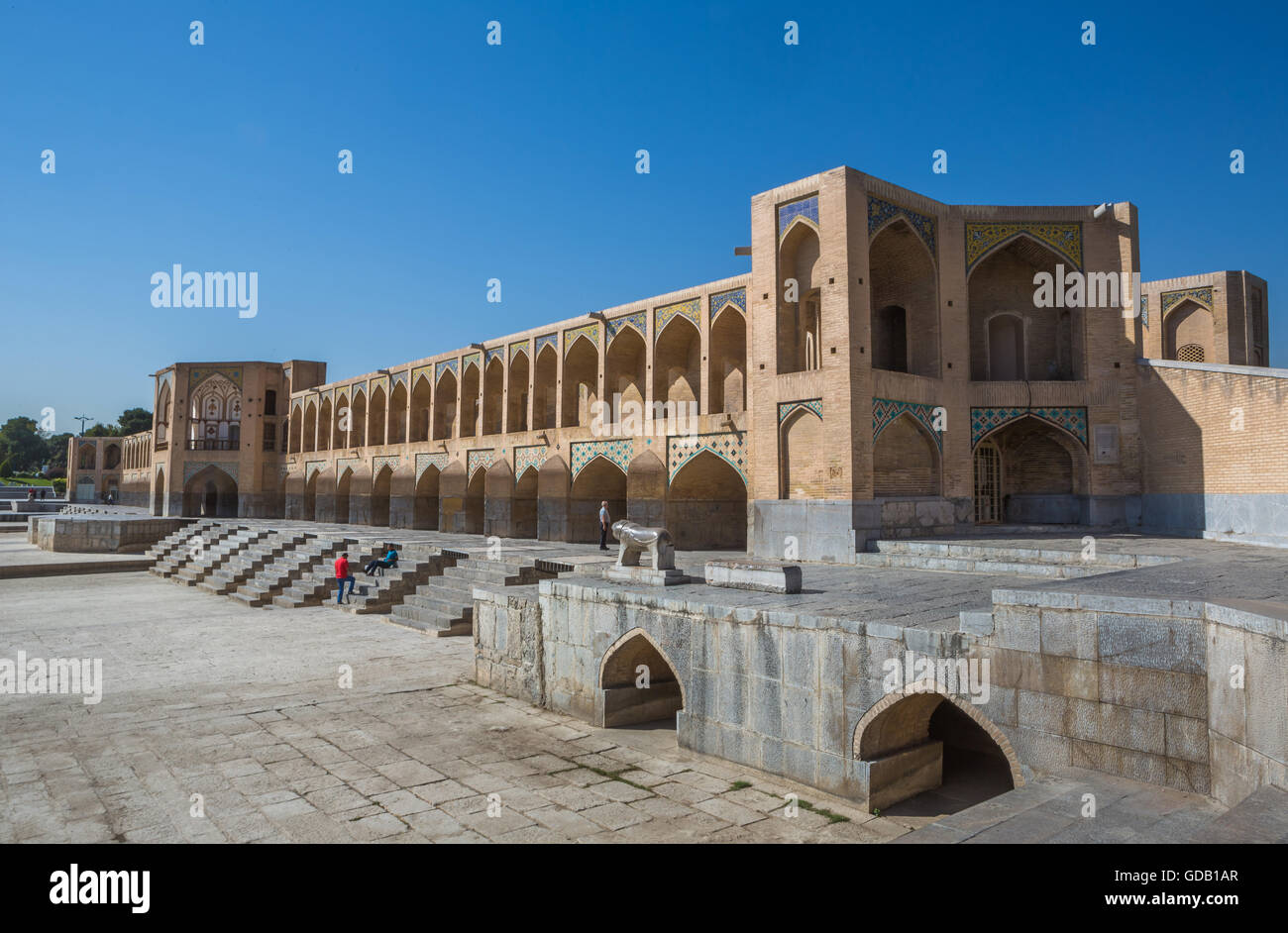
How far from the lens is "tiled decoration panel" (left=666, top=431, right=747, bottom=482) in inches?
612

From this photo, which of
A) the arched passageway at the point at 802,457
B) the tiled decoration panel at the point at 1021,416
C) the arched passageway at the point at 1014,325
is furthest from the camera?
the arched passageway at the point at 1014,325

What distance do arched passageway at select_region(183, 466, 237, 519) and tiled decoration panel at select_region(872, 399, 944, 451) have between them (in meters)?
30.4

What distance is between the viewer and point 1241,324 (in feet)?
61.0

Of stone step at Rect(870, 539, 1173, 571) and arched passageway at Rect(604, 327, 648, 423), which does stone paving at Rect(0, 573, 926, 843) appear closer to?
stone step at Rect(870, 539, 1173, 571)

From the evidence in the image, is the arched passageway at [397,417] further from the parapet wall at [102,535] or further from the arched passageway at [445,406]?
the parapet wall at [102,535]

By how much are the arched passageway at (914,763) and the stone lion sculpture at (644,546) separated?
305 cm

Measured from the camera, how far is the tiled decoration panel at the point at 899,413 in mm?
13398

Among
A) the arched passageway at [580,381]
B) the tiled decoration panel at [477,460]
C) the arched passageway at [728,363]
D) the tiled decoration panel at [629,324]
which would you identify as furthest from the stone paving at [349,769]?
the tiled decoration panel at [477,460]

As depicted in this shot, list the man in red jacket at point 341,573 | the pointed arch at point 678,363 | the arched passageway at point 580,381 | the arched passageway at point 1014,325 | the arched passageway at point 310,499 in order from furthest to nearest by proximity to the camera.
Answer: the arched passageway at point 310,499 < the arched passageway at point 580,381 < the pointed arch at point 678,363 < the arched passageway at point 1014,325 < the man in red jacket at point 341,573

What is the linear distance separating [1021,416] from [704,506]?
6479mm

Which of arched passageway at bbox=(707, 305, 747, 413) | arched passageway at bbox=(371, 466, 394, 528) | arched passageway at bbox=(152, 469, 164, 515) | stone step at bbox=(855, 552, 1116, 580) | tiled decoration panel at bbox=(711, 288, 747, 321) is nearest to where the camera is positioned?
stone step at bbox=(855, 552, 1116, 580)

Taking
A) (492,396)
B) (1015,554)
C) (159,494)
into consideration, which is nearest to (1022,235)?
(1015,554)

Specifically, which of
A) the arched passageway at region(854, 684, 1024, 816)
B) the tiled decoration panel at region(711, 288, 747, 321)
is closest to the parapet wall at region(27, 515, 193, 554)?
the tiled decoration panel at region(711, 288, 747, 321)
